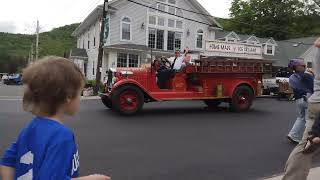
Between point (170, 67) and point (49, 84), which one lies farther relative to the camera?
point (170, 67)

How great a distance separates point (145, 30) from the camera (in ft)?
118

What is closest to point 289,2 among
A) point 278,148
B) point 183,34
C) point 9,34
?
point 183,34

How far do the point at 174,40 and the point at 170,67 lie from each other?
23.7 meters

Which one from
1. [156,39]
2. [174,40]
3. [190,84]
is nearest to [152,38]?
[156,39]

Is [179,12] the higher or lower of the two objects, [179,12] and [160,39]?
the higher

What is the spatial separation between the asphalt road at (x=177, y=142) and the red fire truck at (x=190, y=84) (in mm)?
490

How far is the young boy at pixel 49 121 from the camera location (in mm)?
2119

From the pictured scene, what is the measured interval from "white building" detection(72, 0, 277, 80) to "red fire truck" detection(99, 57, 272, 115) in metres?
17.2

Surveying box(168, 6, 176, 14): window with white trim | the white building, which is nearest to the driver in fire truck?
the white building

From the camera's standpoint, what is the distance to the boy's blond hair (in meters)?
2.13

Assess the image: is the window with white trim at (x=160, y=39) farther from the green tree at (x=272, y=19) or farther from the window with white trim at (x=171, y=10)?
the green tree at (x=272, y=19)

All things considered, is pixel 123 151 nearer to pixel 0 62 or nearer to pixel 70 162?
pixel 70 162

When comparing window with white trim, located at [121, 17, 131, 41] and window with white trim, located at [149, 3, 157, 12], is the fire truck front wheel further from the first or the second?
window with white trim, located at [149, 3, 157, 12]

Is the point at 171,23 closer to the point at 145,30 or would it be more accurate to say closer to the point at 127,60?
the point at 145,30
